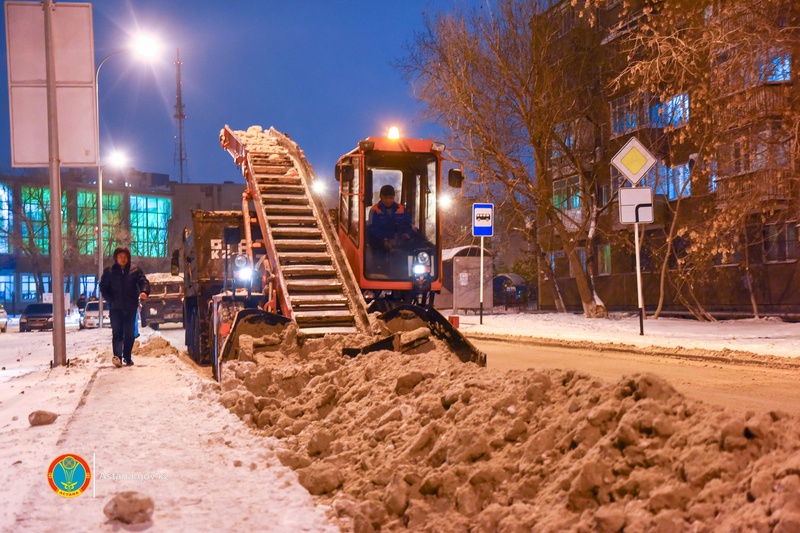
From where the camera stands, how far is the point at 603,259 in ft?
Result: 113

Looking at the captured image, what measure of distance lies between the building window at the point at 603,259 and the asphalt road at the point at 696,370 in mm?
20430

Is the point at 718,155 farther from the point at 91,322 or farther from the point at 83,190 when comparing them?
the point at 83,190

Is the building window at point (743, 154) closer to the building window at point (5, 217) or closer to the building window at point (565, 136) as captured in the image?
the building window at point (565, 136)

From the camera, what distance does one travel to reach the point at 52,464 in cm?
525

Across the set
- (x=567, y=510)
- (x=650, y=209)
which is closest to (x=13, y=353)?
(x=650, y=209)

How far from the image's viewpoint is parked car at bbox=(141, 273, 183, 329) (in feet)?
98.6

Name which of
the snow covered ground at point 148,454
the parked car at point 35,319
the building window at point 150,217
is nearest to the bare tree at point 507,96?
the snow covered ground at point 148,454

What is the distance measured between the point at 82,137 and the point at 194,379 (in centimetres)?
580

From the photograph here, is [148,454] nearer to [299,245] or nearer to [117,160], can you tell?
[299,245]

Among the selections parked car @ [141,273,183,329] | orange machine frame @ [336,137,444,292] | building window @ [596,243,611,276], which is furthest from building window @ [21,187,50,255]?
orange machine frame @ [336,137,444,292]

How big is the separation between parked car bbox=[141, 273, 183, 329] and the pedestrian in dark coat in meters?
17.5

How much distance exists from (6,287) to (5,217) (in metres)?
7.26

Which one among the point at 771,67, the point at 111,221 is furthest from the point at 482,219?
the point at 111,221

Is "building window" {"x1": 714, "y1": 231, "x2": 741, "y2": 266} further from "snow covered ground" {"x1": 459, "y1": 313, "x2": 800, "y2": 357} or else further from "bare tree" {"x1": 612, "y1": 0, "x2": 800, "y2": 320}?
"snow covered ground" {"x1": 459, "y1": 313, "x2": 800, "y2": 357}
